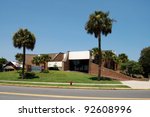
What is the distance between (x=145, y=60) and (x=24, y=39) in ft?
149

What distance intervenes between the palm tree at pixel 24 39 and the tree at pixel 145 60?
1670 inches

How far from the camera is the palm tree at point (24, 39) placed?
47.4 m

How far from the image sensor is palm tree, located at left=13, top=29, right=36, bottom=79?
47406 mm

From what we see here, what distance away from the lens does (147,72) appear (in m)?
79.2

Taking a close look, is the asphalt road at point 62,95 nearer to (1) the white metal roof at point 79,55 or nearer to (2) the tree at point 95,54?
(2) the tree at point 95,54

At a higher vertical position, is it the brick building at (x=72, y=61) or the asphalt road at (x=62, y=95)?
the brick building at (x=72, y=61)

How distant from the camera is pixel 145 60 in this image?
268 feet

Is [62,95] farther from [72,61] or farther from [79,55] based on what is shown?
[72,61]

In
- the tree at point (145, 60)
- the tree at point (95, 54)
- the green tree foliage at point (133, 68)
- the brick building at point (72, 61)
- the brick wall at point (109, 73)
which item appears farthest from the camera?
the tree at point (145, 60)

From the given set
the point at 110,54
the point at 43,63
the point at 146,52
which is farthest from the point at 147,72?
the point at 43,63

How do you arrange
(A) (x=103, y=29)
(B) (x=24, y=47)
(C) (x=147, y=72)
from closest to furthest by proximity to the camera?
(A) (x=103, y=29) < (B) (x=24, y=47) < (C) (x=147, y=72)

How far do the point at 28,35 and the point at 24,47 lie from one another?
2.22 metres

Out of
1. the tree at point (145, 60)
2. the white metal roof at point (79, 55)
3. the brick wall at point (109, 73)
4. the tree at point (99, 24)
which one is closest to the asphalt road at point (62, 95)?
the tree at point (99, 24)

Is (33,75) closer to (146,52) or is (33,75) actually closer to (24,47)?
(24,47)
